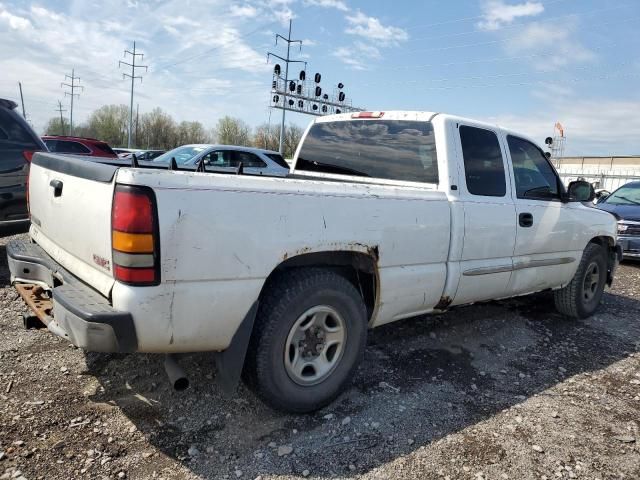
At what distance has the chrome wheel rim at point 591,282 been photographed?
540cm

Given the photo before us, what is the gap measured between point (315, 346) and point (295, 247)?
2.32 ft

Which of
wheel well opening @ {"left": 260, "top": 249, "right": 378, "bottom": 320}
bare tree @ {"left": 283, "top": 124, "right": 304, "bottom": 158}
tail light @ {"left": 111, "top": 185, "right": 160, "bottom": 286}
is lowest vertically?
wheel well opening @ {"left": 260, "top": 249, "right": 378, "bottom": 320}

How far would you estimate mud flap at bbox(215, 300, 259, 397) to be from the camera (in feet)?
8.40

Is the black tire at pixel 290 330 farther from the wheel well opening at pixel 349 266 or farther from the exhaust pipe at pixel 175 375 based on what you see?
the exhaust pipe at pixel 175 375

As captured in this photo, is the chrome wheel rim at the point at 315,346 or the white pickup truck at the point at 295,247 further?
the chrome wheel rim at the point at 315,346

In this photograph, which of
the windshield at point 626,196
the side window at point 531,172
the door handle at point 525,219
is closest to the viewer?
the door handle at point 525,219

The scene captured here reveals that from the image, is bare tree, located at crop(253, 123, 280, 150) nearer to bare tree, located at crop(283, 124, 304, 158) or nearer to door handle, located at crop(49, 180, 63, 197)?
bare tree, located at crop(283, 124, 304, 158)

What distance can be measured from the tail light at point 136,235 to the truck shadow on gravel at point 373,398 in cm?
101

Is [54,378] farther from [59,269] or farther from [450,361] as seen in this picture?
[450,361]

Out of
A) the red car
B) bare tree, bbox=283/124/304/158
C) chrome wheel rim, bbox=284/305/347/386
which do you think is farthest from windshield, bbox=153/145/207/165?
bare tree, bbox=283/124/304/158

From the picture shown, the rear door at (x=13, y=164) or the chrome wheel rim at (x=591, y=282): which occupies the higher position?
the rear door at (x=13, y=164)

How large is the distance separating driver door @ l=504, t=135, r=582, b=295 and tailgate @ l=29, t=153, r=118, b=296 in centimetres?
323

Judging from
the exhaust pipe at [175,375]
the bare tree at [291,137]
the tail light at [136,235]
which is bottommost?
the exhaust pipe at [175,375]

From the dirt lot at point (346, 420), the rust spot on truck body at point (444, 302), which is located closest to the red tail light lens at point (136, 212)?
the dirt lot at point (346, 420)
